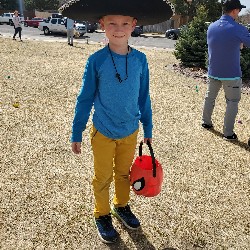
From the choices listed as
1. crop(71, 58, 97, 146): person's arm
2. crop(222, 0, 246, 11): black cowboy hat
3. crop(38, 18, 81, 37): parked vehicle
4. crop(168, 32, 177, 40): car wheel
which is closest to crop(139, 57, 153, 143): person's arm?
crop(71, 58, 97, 146): person's arm

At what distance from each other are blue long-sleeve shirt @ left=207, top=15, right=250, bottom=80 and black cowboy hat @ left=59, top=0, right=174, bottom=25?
95.8 inches

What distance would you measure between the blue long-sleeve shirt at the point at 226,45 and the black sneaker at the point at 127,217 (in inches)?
116

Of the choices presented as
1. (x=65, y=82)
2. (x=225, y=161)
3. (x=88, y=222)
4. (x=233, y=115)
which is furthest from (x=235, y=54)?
(x=65, y=82)

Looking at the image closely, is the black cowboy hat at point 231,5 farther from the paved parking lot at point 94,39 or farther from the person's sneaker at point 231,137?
the paved parking lot at point 94,39

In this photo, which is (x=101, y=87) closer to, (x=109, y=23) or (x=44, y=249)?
(x=109, y=23)

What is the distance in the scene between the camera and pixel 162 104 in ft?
24.5

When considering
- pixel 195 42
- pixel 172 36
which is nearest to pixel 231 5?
pixel 195 42

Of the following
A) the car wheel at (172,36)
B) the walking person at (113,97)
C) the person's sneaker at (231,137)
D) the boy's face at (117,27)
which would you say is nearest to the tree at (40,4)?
the car wheel at (172,36)

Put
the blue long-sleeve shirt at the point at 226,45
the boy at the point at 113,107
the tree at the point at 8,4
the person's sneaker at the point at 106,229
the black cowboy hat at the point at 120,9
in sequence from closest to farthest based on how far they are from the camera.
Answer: the black cowboy hat at the point at 120,9
the boy at the point at 113,107
the person's sneaker at the point at 106,229
the blue long-sleeve shirt at the point at 226,45
the tree at the point at 8,4

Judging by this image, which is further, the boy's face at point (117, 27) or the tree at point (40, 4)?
the tree at point (40, 4)

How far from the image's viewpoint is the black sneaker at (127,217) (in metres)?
3.23

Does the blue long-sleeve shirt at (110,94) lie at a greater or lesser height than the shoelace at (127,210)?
greater

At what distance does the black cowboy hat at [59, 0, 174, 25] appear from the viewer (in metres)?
2.34

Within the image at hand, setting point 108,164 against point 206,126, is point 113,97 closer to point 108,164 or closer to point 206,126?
point 108,164
